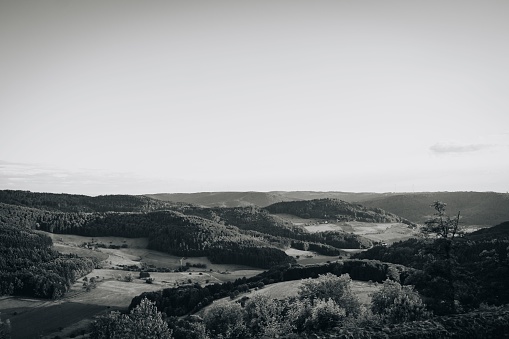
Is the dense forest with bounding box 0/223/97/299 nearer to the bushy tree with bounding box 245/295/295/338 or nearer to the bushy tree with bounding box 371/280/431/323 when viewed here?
the bushy tree with bounding box 245/295/295/338

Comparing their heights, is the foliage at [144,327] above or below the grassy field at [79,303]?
above

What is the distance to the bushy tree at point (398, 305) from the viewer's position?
4938 centimetres

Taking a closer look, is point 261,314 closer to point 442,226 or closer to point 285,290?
point 442,226

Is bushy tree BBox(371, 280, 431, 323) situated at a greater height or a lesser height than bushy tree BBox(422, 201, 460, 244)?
lesser

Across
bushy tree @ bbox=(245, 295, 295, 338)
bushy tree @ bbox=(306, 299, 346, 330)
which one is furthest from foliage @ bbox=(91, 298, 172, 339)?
bushy tree @ bbox=(306, 299, 346, 330)

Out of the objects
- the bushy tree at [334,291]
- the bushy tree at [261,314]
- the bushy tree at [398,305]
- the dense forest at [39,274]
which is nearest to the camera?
the bushy tree at [398,305]

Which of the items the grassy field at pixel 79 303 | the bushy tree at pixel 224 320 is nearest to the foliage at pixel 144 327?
the bushy tree at pixel 224 320

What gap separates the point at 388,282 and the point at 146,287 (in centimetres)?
11463

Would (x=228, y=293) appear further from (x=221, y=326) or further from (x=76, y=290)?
(x=76, y=290)

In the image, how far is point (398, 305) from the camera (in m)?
52.6

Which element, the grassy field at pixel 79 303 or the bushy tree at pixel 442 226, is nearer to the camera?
the bushy tree at pixel 442 226

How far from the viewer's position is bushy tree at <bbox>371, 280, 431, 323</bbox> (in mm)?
49375

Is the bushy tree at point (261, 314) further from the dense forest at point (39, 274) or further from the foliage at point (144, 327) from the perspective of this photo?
the dense forest at point (39, 274)

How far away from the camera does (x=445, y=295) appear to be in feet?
136
